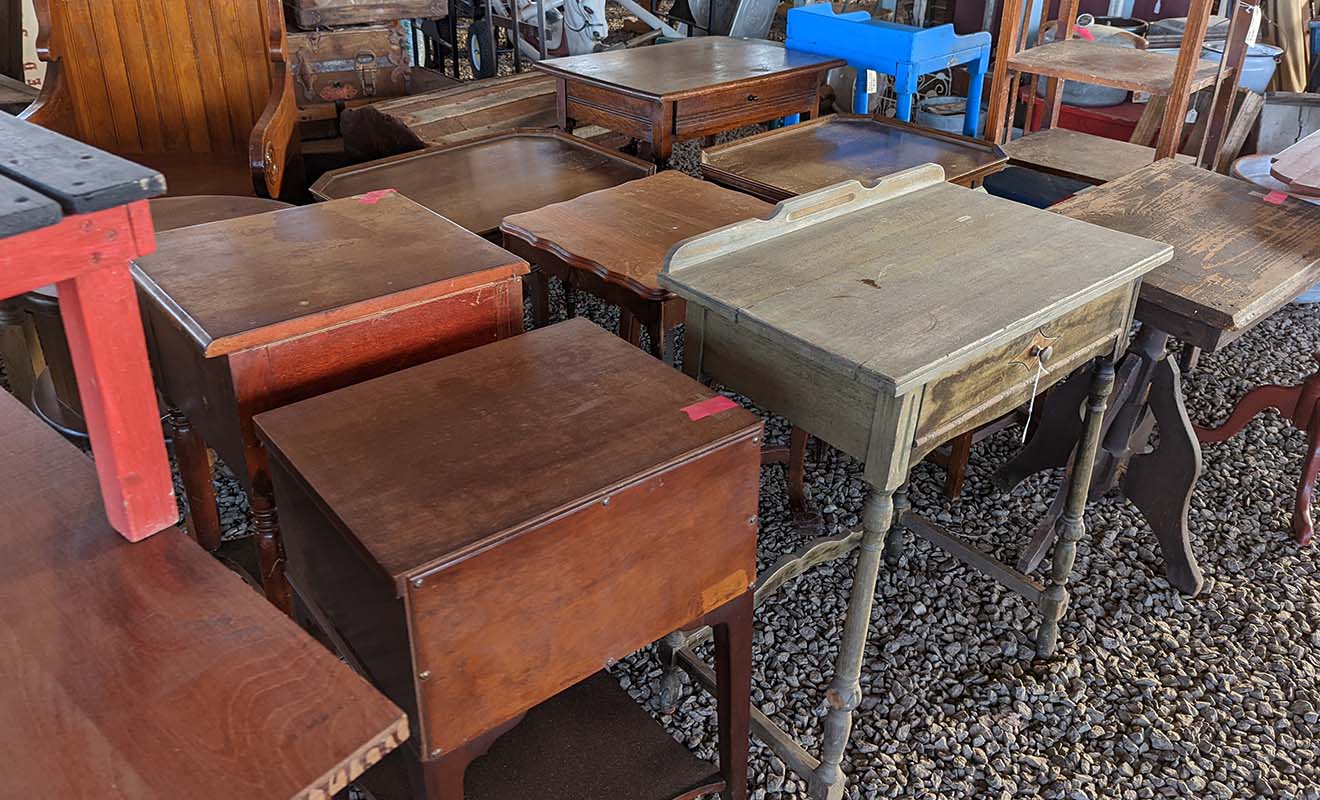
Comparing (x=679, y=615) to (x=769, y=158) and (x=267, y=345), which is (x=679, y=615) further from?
(x=769, y=158)

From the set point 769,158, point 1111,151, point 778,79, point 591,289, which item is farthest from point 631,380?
point 1111,151

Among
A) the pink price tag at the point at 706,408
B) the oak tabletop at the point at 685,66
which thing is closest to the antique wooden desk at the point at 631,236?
the pink price tag at the point at 706,408

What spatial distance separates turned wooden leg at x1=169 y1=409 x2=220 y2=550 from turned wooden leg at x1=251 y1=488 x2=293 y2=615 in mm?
252

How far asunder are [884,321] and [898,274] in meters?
0.20

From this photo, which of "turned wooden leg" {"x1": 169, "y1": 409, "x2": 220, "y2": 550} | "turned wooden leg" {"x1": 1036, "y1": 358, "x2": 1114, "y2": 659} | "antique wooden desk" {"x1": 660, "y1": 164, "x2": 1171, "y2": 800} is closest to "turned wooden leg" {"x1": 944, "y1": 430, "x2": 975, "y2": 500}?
"turned wooden leg" {"x1": 1036, "y1": 358, "x2": 1114, "y2": 659}

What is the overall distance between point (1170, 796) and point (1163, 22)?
4897 millimetres

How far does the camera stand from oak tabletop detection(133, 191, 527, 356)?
145 cm

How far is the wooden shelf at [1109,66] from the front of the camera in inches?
106

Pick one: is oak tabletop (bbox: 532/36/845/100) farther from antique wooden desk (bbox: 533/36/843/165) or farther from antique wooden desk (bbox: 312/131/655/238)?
antique wooden desk (bbox: 312/131/655/238)

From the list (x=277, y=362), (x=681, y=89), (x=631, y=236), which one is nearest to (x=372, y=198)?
(x=631, y=236)

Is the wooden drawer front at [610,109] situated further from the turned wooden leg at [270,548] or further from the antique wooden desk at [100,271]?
the antique wooden desk at [100,271]

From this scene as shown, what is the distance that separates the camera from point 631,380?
1.46m

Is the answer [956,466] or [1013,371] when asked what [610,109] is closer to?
[956,466]

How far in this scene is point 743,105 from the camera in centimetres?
331
